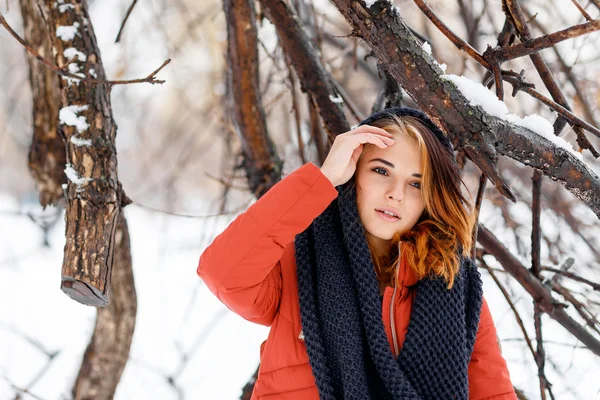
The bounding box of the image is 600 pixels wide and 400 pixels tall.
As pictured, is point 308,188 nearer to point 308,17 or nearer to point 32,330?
point 308,17

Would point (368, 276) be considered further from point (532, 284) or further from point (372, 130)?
point (532, 284)

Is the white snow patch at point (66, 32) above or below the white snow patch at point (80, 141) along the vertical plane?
above

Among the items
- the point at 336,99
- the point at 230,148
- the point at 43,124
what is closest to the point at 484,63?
the point at 336,99

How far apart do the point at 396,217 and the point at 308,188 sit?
0.92 feet

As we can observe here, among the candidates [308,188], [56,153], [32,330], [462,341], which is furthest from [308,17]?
[32,330]

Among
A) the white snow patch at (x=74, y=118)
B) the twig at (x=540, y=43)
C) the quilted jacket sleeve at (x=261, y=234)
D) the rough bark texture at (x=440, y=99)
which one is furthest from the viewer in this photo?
the white snow patch at (x=74, y=118)

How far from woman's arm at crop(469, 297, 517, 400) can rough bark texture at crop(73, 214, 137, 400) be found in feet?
4.02

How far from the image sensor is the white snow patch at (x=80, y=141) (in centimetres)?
153

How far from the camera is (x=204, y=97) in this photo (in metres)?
3.44

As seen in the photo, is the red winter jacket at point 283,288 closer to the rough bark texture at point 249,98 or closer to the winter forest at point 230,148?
the winter forest at point 230,148

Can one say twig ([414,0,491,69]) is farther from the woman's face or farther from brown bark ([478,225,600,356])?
brown bark ([478,225,600,356])

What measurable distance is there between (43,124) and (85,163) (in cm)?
82

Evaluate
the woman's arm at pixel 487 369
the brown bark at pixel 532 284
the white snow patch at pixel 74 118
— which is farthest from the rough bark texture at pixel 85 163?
the brown bark at pixel 532 284

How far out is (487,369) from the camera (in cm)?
152
